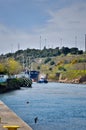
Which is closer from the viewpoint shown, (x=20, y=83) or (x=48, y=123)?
(x=48, y=123)

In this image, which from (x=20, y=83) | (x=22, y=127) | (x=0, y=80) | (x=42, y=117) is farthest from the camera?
(x=20, y=83)

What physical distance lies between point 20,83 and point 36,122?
11527 cm

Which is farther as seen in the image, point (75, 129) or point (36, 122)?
point (36, 122)

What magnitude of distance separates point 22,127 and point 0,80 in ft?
314

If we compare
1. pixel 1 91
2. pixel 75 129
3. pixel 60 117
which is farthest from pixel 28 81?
pixel 75 129

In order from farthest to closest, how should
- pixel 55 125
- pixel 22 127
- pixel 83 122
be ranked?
pixel 83 122 → pixel 55 125 → pixel 22 127

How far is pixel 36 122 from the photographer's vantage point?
192 feet

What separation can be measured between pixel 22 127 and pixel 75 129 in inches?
356

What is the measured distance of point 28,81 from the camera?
584ft

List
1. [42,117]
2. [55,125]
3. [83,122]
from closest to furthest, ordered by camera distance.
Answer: [55,125] → [83,122] → [42,117]

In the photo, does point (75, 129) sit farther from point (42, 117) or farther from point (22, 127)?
point (42, 117)

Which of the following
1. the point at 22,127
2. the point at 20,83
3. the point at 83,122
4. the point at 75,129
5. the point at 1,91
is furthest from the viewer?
the point at 20,83

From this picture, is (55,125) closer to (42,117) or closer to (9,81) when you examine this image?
(42,117)

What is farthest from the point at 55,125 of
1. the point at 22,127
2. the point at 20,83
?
the point at 20,83
